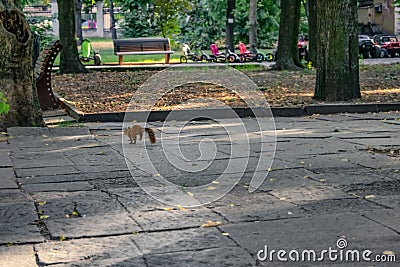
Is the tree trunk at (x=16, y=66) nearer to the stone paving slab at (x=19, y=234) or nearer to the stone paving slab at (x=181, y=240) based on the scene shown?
the stone paving slab at (x=19, y=234)

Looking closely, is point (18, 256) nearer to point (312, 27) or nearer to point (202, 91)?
point (202, 91)

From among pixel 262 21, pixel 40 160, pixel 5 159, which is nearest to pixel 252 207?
pixel 40 160

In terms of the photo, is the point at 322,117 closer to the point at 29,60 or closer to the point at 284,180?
the point at 29,60

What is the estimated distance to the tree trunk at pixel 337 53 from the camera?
14.9 m

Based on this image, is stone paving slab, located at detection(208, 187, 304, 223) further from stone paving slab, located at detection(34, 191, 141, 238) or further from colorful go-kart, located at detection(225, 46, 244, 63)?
colorful go-kart, located at detection(225, 46, 244, 63)

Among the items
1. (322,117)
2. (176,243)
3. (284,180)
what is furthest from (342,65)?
(176,243)

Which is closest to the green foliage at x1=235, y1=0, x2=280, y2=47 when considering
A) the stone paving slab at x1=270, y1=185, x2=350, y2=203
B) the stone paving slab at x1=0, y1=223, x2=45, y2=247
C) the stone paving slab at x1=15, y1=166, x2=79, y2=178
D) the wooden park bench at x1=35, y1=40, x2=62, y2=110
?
the wooden park bench at x1=35, y1=40, x2=62, y2=110

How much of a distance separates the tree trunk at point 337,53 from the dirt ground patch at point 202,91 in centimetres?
33

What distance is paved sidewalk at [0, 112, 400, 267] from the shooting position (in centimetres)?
502

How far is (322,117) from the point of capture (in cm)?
1330

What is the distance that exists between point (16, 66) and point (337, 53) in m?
6.12

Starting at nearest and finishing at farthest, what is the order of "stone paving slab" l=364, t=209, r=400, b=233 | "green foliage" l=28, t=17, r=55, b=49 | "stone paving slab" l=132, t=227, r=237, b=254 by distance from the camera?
1. "stone paving slab" l=132, t=227, r=237, b=254
2. "stone paving slab" l=364, t=209, r=400, b=233
3. "green foliage" l=28, t=17, r=55, b=49

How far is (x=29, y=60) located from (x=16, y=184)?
4.48m

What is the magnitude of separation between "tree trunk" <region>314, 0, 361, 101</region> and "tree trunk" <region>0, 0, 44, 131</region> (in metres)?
5.73
